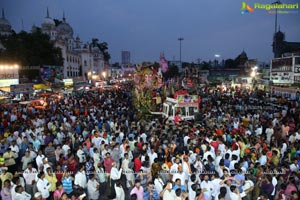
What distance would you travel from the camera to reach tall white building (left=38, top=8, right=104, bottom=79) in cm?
6106

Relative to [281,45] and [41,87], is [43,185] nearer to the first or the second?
[41,87]

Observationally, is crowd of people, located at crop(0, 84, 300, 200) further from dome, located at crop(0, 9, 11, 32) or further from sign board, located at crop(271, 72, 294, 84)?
dome, located at crop(0, 9, 11, 32)

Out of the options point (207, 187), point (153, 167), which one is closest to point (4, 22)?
point (153, 167)

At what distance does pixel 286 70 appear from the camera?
4028 cm

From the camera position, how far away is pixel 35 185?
21.5 ft

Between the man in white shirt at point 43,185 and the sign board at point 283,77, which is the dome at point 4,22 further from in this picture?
the man in white shirt at point 43,185

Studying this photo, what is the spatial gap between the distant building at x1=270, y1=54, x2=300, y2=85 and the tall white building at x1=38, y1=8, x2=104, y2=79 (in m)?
42.9

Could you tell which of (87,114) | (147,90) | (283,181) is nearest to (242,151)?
(283,181)

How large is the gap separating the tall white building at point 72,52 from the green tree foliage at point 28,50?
1347 centimetres

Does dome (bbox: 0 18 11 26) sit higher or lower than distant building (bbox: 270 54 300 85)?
higher

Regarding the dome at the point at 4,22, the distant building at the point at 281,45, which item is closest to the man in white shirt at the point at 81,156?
the dome at the point at 4,22

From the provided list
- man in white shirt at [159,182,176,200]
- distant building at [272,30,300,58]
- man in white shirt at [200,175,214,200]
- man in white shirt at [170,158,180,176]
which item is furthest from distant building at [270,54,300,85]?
man in white shirt at [159,182,176,200]

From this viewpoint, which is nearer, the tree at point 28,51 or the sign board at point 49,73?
the tree at point 28,51

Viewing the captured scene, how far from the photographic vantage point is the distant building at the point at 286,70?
3778cm
